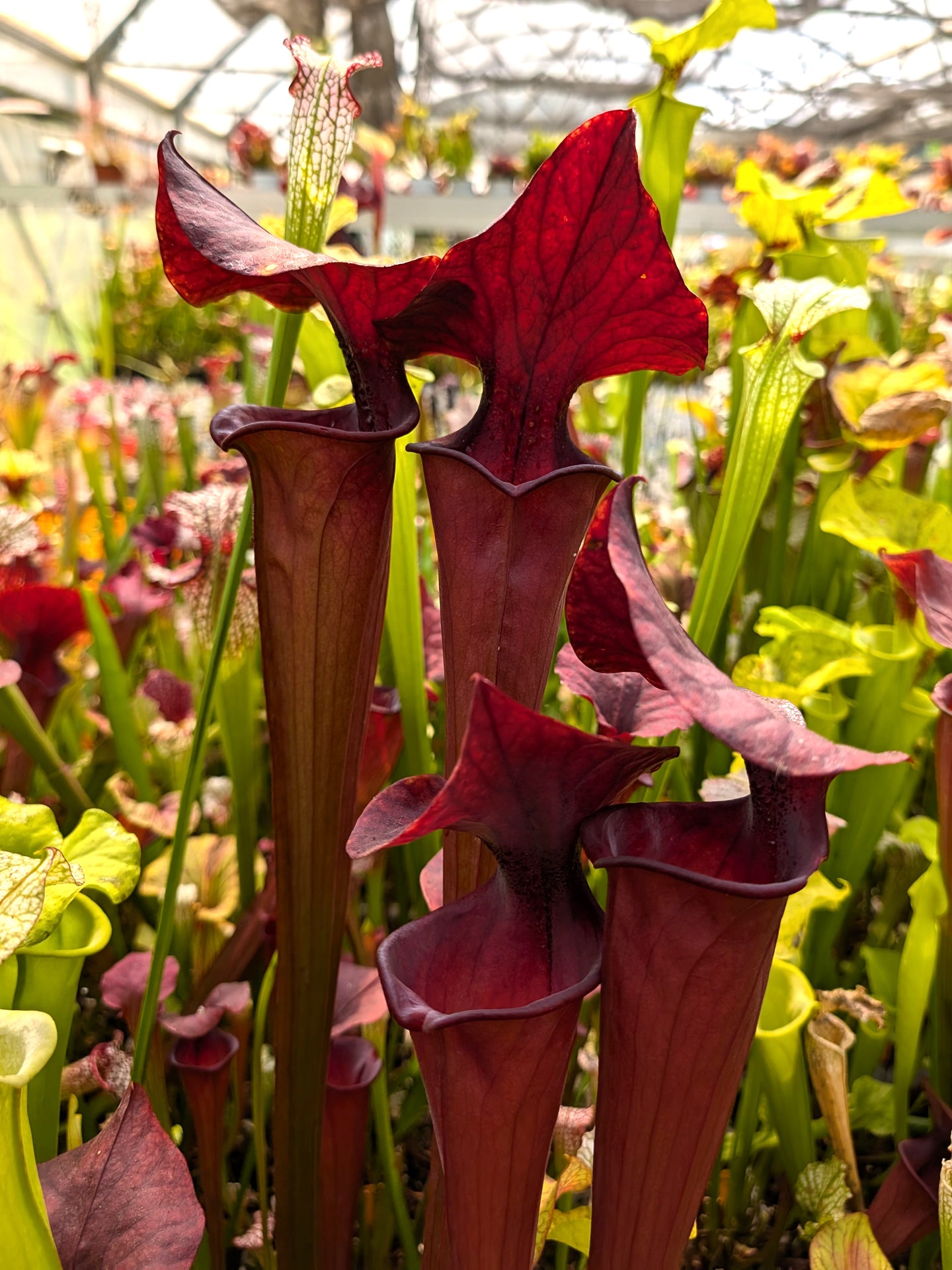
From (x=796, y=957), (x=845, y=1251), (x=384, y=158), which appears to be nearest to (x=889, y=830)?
(x=796, y=957)

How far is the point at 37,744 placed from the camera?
2.44 ft

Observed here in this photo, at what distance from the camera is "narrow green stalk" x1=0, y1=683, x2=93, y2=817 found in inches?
28.1

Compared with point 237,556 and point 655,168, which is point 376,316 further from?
point 655,168

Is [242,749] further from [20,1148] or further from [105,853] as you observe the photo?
[20,1148]

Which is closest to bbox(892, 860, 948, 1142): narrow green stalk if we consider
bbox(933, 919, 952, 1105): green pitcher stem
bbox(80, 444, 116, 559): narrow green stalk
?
bbox(933, 919, 952, 1105): green pitcher stem

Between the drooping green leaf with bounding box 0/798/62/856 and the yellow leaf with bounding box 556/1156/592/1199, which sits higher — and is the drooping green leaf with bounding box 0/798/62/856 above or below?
above

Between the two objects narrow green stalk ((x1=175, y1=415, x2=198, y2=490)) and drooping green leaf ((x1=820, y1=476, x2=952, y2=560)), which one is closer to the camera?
drooping green leaf ((x1=820, y1=476, x2=952, y2=560))

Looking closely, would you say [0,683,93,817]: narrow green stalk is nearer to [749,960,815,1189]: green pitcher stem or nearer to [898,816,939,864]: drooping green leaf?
[749,960,815,1189]: green pitcher stem

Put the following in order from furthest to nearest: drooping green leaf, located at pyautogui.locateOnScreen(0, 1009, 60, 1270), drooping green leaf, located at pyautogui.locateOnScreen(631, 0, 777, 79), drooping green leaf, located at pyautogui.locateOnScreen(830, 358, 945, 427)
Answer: drooping green leaf, located at pyautogui.locateOnScreen(830, 358, 945, 427)
drooping green leaf, located at pyautogui.locateOnScreen(631, 0, 777, 79)
drooping green leaf, located at pyautogui.locateOnScreen(0, 1009, 60, 1270)

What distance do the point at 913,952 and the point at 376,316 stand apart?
1.75ft

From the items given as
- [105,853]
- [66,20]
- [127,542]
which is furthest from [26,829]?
[66,20]

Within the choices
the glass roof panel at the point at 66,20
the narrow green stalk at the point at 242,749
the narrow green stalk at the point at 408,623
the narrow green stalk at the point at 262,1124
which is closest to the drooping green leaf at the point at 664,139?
the narrow green stalk at the point at 408,623

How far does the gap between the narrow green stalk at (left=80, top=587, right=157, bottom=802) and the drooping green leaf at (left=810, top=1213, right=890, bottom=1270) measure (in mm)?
698

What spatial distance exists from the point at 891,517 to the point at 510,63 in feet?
59.0
